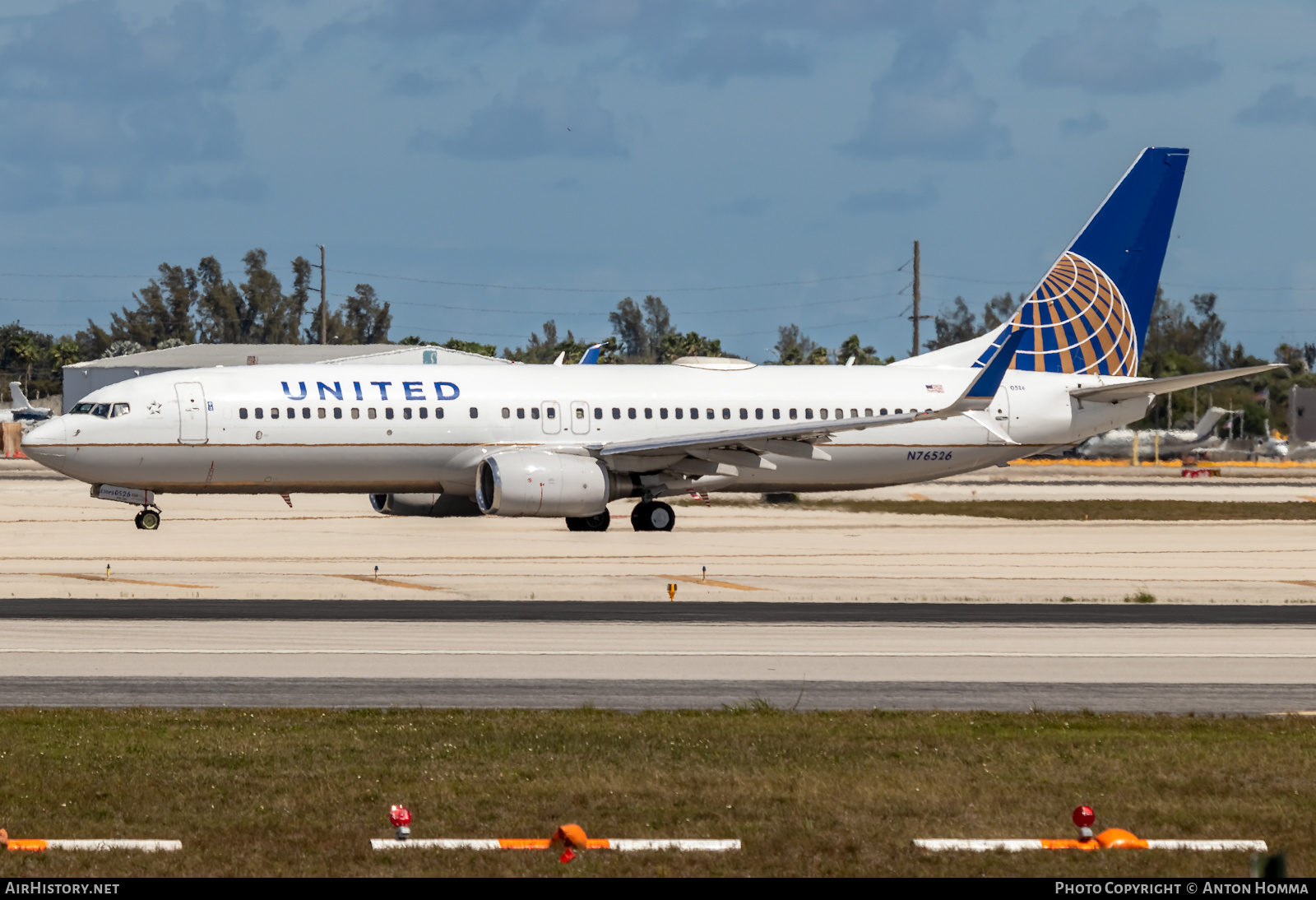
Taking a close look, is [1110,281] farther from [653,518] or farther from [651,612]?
[651,612]

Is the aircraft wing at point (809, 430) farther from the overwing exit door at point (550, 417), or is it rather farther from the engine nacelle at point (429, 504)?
the engine nacelle at point (429, 504)

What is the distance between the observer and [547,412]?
136 ft

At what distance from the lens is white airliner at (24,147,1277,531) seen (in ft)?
128

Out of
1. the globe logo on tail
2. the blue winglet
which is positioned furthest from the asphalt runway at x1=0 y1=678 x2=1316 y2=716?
the globe logo on tail

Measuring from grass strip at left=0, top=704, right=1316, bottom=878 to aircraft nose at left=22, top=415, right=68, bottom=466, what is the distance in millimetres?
24083

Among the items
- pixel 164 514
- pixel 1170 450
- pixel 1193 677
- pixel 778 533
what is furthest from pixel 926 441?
pixel 1170 450

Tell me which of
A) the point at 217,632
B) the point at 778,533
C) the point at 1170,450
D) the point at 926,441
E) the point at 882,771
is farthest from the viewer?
the point at 1170,450

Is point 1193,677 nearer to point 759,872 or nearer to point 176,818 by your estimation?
point 759,872

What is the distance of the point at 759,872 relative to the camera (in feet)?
32.7

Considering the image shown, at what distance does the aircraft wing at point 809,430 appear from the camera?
127 feet

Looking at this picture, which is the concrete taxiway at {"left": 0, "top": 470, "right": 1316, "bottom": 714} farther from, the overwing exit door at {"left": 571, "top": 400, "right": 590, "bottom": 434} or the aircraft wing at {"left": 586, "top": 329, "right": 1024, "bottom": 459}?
the overwing exit door at {"left": 571, "top": 400, "right": 590, "bottom": 434}

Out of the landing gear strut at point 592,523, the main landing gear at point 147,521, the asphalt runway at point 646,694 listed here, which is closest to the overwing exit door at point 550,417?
the landing gear strut at point 592,523

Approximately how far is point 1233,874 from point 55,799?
823cm

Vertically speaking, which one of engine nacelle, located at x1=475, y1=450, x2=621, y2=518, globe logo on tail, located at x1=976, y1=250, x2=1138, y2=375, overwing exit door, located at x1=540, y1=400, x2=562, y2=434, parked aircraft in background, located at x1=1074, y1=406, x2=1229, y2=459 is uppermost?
globe logo on tail, located at x1=976, y1=250, x2=1138, y2=375
